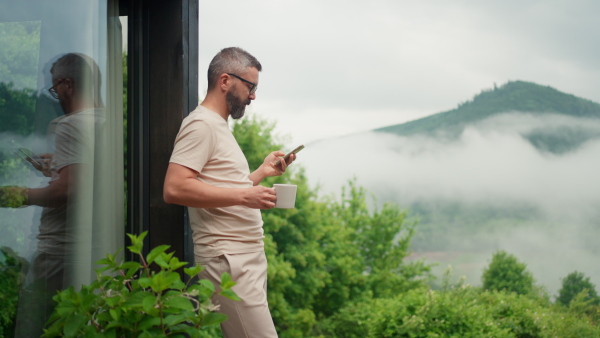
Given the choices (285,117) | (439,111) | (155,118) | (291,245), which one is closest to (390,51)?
(439,111)

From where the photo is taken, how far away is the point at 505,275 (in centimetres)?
1085

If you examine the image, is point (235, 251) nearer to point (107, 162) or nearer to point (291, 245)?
point (107, 162)

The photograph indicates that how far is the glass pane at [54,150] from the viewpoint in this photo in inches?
58.9

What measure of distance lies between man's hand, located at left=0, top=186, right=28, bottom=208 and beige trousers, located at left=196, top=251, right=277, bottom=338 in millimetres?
576

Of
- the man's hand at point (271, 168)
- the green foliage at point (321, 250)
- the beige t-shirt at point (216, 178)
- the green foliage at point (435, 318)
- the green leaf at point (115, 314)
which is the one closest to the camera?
the green leaf at point (115, 314)

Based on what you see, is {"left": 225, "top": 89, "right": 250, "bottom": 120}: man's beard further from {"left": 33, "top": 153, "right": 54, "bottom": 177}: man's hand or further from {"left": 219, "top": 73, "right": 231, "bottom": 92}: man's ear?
{"left": 33, "top": 153, "right": 54, "bottom": 177}: man's hand

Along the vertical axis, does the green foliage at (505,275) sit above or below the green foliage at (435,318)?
below

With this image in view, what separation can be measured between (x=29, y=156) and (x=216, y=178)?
55 centimetres

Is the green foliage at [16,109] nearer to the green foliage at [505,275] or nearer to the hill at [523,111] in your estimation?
the green foliage at [505,275]

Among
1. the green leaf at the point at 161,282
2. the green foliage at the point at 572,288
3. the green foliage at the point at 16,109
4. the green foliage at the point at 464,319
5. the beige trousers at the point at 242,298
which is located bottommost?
the green foliage at the point at 572,288

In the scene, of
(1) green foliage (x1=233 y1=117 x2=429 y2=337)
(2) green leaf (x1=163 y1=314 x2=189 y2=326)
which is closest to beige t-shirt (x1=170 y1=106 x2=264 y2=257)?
(2) green leaf (x1=163 y1=314 x2=189 y2=326)

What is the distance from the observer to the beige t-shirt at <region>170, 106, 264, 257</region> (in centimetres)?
183

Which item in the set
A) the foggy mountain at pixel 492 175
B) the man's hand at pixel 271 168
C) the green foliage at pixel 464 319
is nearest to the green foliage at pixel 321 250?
the foggy mountain at pixel 492 175

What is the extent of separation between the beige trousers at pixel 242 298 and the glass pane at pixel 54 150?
39 cm
